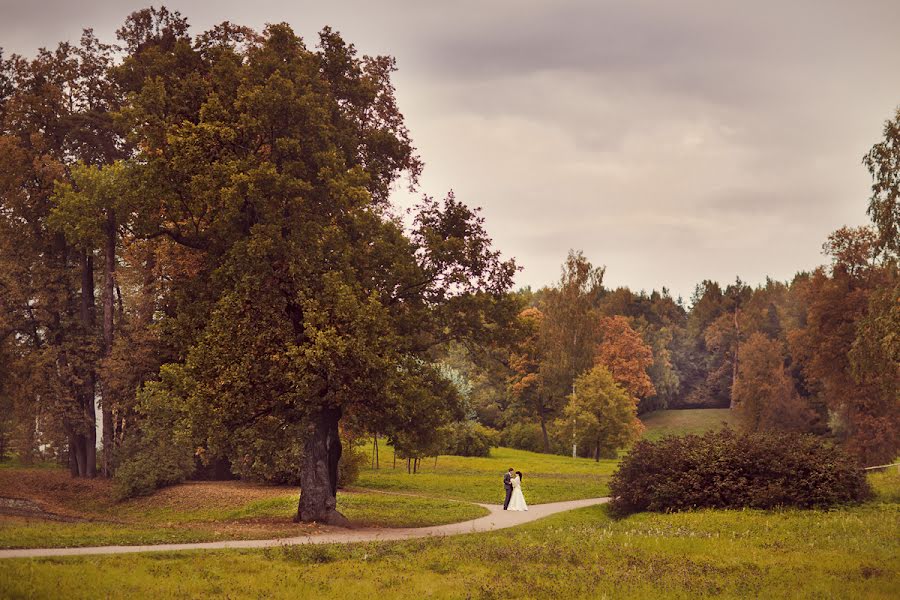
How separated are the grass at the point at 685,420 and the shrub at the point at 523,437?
70.9ft

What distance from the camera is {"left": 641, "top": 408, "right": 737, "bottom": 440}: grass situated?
9975 centimetres

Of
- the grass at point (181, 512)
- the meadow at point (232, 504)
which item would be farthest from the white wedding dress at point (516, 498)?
the meadow at point (232, 504)

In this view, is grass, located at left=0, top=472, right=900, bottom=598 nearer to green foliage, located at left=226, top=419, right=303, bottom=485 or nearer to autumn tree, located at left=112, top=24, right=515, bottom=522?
autumn tree, located at left=112, top=24, right=515, bottom=522

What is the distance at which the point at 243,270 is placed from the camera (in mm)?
23391

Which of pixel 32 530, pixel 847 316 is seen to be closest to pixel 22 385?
pixel 32 530

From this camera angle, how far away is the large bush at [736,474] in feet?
78.7

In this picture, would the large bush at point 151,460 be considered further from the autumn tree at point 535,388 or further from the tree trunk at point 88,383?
the autumn tree at point 535,388

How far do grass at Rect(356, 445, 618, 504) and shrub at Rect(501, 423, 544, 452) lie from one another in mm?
11993

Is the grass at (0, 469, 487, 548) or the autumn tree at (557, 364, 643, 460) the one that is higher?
the autumn tree at (557, 364, 643, 460)

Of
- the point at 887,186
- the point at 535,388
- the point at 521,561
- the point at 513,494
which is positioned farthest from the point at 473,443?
the point at 521,561

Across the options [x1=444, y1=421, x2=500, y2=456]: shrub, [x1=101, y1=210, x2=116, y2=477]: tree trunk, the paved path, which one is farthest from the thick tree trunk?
[x1=444, y1=421, x2=500, y2=456]: shrub

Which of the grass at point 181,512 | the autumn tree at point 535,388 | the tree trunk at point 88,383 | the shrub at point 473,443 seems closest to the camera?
the grass at point 181,512

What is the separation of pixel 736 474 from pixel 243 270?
1787 cm

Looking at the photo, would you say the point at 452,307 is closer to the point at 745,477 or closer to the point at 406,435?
the point at 406,435
